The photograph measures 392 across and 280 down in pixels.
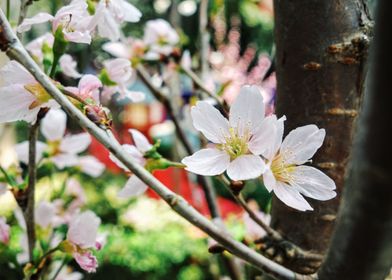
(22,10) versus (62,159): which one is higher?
(22,10)

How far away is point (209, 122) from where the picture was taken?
408mm

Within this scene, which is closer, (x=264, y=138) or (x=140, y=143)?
(x=264, y=138)

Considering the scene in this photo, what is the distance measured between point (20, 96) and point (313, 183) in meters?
0.25

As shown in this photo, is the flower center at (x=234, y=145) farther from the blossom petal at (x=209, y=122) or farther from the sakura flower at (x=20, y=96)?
the sakura flower at (x=20, y=96)

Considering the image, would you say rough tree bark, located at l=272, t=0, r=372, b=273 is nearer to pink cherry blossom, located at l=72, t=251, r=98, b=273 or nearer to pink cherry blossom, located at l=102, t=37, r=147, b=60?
pink cherry blossom, located at l=72, t=251, r=98, b=273

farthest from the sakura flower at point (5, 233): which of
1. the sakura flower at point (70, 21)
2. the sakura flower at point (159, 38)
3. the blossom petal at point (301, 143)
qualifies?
the sakura flower at point (159, 38)

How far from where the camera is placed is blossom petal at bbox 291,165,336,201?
38 centimetres

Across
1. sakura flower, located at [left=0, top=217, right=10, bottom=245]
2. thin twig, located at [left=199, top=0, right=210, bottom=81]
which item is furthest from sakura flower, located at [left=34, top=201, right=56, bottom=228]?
thin twig, located at [left=199, top=0, right=210, bottom=81]

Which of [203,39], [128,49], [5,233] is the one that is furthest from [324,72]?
[128,49]

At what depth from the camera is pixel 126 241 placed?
247 centimetres

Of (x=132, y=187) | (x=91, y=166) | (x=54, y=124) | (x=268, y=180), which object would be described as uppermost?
(x=268, y=180)

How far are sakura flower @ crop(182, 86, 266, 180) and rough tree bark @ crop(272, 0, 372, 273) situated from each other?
0.31 feet

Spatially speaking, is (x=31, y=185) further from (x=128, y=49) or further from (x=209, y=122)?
(x=128, y=49)

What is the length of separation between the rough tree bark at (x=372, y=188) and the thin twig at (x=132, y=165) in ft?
0.28
